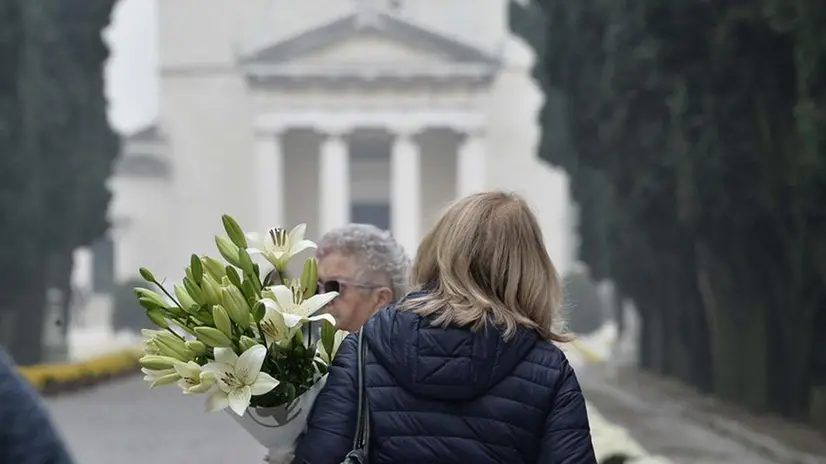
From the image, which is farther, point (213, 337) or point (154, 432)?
point (154, 432)

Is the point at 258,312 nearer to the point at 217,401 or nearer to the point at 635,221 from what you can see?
the point at 217,401

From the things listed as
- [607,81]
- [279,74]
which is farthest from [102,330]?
[607,81]

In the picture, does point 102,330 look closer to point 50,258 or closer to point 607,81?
point 50,258

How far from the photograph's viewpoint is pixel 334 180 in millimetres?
49000

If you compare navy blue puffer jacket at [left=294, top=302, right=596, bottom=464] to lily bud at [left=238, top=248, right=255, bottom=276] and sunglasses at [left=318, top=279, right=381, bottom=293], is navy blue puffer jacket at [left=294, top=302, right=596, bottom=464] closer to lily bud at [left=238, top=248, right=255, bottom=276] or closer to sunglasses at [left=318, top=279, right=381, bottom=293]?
lily bud at [left=238, top=248, right=255, bottom=276]

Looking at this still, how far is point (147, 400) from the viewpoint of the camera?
19.5 m

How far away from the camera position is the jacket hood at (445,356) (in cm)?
258

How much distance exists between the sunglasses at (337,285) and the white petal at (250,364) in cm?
51

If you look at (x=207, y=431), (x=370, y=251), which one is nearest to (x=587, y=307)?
(x=207, y=431)

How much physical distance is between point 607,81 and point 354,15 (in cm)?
3139

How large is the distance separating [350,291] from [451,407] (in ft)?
3.13

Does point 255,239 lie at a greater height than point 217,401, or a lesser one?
greater

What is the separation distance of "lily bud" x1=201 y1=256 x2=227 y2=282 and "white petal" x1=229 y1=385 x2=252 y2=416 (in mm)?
212

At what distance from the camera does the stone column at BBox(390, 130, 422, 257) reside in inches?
1933
